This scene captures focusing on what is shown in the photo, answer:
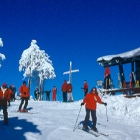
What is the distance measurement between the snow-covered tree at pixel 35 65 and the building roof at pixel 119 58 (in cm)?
2002

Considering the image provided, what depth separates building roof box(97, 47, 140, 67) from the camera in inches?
903

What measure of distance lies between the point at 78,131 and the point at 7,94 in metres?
3.52

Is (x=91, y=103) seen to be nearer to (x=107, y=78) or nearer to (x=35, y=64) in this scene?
(x=107, y=78)

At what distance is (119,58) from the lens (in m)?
24.1

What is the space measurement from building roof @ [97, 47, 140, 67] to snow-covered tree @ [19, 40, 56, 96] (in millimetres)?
20016

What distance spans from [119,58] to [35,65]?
2219cm

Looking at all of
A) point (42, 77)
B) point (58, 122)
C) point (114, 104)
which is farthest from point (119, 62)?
point (42, 77)

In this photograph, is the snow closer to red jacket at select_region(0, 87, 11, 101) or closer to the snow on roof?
red jacket at select_region(0, 87, 11, 101)

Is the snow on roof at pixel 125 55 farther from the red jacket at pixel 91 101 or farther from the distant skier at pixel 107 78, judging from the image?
the red jacket at pixel 91 101

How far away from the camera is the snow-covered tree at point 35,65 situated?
43594mm

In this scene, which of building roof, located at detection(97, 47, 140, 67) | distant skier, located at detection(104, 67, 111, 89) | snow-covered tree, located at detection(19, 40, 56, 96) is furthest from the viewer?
snow-covered tree, located at detection(19, 40, 56, 96)

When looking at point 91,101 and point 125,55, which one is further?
point 125,55

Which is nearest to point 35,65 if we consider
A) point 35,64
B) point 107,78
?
point 35,64

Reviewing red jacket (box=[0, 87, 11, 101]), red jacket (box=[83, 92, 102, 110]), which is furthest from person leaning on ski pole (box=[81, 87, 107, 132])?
red jacket (box=[0, 87, 11, 101])
